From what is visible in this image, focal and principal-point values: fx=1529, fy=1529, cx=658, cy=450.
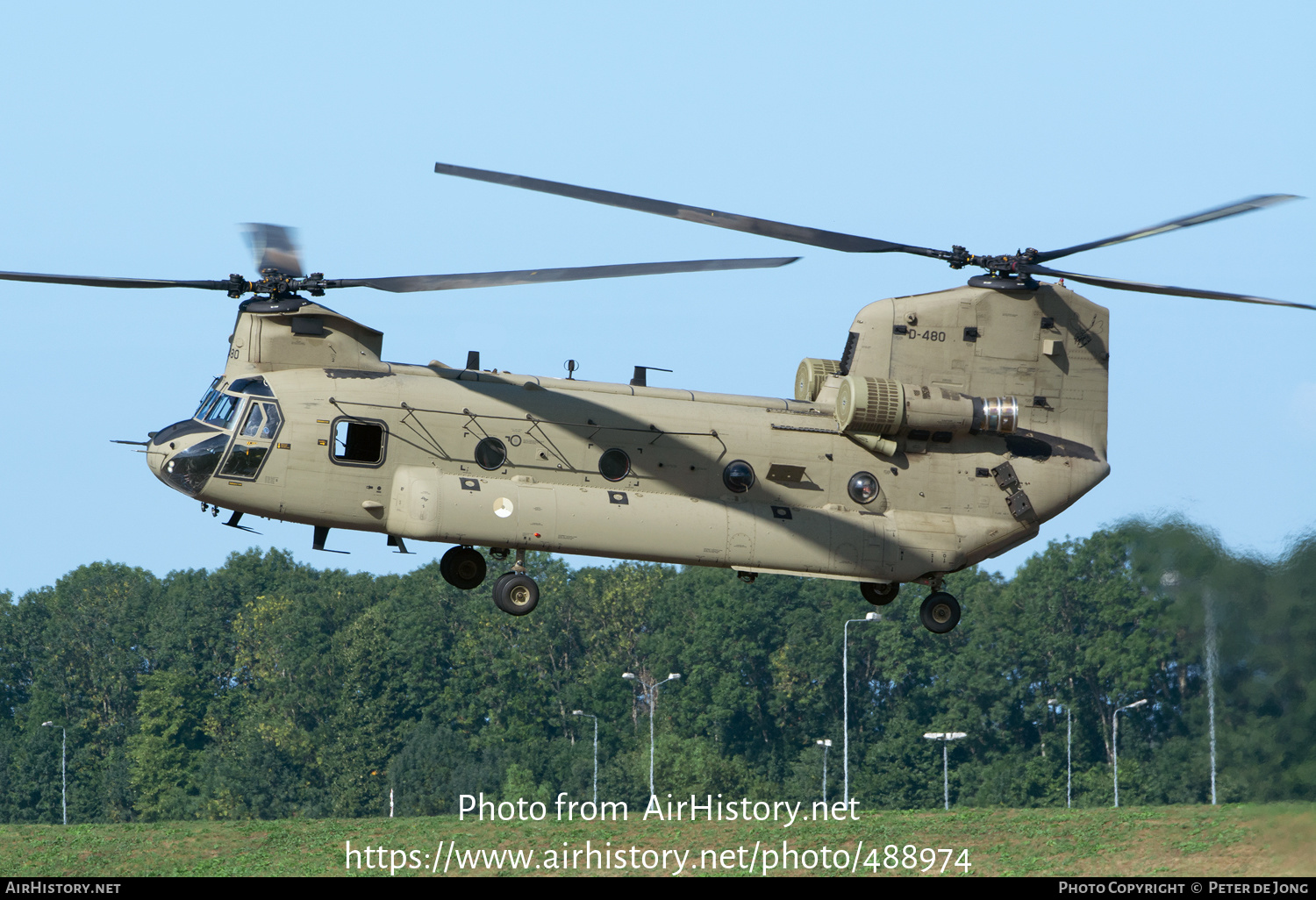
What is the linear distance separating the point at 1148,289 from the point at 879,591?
7124 mm

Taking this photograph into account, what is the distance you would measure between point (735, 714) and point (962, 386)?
74.6 meters

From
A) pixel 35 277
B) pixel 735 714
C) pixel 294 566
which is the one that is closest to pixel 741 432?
pixel 35 277

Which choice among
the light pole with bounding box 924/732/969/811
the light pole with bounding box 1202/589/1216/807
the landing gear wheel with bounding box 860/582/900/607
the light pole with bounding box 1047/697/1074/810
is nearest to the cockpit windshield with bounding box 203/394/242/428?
the landing gear wheel with bounding box 860/582/900/607

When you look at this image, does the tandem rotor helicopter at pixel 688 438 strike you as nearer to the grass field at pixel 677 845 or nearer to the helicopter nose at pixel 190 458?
the helicopter nose at pixel 190 458

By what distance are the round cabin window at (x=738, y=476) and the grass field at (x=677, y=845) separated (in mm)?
13647

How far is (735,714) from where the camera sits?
99.8 m

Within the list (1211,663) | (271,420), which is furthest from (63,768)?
(1211,663)

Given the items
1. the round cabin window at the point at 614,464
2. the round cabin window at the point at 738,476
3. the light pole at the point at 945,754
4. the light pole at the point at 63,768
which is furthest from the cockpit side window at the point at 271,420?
the light pole at the point at 63,768

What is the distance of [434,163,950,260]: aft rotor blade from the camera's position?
2261cm

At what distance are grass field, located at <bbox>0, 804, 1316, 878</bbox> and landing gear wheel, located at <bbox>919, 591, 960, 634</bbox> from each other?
8756mm

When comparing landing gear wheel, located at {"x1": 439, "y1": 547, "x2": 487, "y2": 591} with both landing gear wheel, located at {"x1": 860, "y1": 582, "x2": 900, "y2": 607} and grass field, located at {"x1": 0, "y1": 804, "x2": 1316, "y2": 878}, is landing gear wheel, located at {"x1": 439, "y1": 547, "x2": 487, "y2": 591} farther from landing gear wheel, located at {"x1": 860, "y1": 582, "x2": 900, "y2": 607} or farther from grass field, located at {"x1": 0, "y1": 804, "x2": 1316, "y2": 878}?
grass field, located at {"x1": 0, "y1": 804, "x2": 1316, "y2": 878}

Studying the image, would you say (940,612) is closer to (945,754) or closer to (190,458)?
(190,458)
